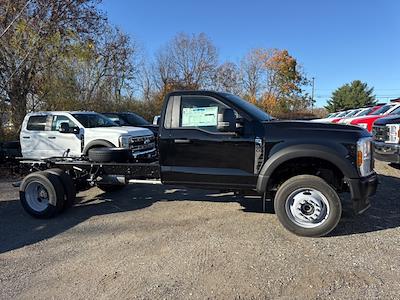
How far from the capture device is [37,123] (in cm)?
1027

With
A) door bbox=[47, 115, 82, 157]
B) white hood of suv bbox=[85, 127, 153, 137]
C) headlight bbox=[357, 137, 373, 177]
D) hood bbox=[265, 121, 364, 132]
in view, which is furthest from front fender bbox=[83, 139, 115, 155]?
headlight bbox=[357, 137, 373, 177]

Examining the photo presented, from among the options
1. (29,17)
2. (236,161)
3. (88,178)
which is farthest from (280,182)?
(29,17)

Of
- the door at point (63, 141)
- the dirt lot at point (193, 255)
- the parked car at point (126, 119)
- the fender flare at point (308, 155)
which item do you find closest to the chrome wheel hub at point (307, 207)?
the dirt lot at point (193, 255)

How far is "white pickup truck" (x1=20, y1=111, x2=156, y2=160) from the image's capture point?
31.5 ft

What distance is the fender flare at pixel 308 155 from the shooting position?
15.8ft

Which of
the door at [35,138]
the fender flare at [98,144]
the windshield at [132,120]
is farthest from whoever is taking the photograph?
the windshield at [132,120]

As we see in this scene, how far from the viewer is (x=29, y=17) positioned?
16.1 m

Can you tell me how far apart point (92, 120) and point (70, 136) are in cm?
86

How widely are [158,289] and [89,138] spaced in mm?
6870

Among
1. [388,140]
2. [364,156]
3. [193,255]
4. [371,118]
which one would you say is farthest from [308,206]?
[371,118]

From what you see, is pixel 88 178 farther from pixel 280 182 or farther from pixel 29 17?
pixel 29 17

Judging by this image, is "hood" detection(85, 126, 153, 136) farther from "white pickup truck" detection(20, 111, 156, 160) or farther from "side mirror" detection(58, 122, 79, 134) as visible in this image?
"side mirror" detection(58, 122, 79, 134)

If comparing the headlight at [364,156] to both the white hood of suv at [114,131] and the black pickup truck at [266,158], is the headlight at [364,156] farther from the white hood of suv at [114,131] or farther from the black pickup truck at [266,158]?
the white hood of suv at [114,131]

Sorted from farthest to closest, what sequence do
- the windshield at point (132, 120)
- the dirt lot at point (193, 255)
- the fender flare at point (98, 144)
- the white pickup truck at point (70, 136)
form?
the windshield at point (132, 120) → the white pickup truck at point (70, 136) → the fender flare at point (98, 144) → the dirt lot at point (193, 255)
